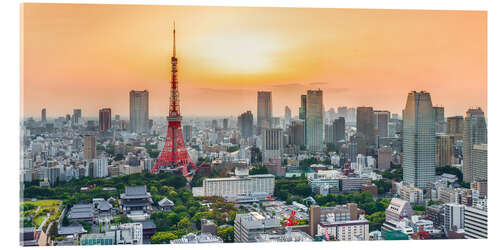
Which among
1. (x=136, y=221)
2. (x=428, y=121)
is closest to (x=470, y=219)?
(x=428, y=121)

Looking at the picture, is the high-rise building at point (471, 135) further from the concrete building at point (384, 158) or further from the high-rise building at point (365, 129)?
the high-rise building at point (365, 129)

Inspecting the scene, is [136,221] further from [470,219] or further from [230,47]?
[470,219]

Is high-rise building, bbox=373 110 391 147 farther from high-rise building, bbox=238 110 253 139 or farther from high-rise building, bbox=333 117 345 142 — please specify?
high-rise building, bbox=238 110 253 139

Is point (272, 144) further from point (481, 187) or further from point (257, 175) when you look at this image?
point (481, 187)

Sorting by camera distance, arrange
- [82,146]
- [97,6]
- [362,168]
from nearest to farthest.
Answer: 1. [97,6]
2. [82,146]
3. [362,168]

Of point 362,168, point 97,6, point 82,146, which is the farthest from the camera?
point 362,168

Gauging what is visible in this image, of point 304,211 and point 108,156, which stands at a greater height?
point 108,156

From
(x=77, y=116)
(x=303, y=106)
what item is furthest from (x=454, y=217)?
(x=77, y=116)

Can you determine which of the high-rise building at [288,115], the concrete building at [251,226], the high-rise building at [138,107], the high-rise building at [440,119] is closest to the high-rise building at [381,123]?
the high-rise building at [440,119]
